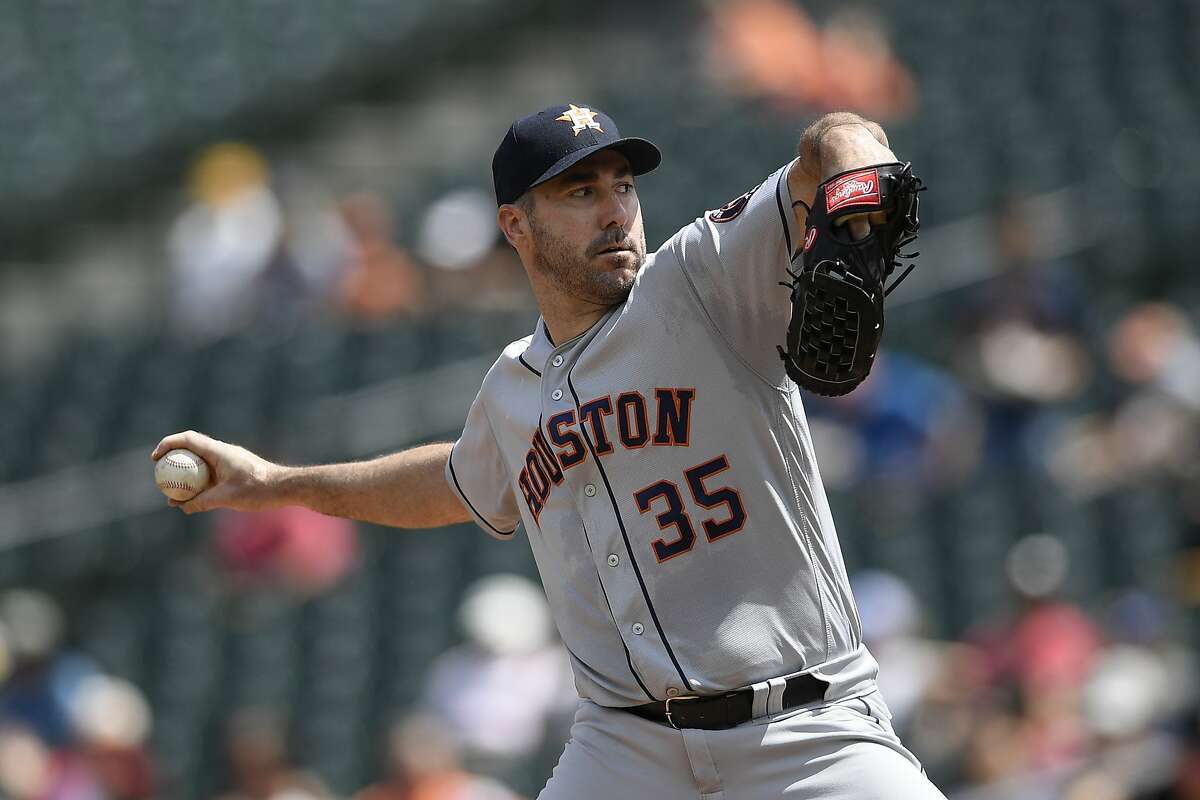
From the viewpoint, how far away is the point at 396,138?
1355 centimetres

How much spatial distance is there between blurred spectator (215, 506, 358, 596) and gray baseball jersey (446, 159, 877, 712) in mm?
5157

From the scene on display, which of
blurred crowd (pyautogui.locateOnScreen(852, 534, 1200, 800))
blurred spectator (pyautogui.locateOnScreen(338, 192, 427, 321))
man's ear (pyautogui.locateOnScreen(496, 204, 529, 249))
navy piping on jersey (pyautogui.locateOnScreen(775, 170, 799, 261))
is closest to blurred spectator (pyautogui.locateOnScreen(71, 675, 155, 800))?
blurred crowd (pyautogui.locateOnScreen(852, 534, 1200, 800))

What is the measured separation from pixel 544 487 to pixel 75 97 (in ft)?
36.8

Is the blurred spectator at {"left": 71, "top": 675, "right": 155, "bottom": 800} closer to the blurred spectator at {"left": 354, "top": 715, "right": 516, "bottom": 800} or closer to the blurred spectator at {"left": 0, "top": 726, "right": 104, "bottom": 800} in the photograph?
the blurred spectator at {"left": 0, "top": 726, "right": 104, "bottom": 800}

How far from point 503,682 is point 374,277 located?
11.3ft

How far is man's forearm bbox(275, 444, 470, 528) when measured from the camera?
338cm

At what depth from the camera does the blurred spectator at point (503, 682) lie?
6.68 meters

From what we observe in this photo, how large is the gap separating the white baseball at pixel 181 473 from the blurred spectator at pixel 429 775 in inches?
120

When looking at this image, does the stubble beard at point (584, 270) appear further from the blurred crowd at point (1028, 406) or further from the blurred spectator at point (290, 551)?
the blurred spectator at point (290, 551)

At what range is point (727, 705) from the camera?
2803 millimetres

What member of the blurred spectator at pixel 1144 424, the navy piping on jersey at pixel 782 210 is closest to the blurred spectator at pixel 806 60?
the blurred spectator at pixel 1144 424

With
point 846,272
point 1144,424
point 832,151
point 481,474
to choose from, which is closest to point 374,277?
point 1144,424

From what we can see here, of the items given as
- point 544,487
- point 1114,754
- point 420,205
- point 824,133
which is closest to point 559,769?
point 544,487

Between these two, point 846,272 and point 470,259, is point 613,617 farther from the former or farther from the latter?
point 470,259
